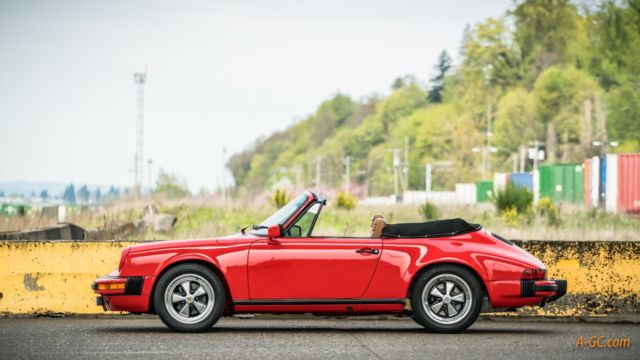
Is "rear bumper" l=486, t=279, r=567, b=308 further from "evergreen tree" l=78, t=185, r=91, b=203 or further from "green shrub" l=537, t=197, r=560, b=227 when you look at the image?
"evergreen tree" l=78, t=185, r=91, b=203

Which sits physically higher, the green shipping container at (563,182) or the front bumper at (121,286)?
the green shipping container at (563,182)

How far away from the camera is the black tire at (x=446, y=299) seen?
32.2 feet

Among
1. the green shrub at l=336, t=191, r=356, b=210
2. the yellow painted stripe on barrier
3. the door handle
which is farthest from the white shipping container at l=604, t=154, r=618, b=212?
the door handle

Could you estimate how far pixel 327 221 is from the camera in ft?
124

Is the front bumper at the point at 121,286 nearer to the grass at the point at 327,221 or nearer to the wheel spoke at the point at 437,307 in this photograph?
the wheel spoke at the point at 437,307

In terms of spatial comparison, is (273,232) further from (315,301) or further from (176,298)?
(176,298)

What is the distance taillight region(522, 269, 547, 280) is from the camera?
9.88 m

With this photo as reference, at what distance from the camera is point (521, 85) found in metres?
114

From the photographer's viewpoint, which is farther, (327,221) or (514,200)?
(327,221)

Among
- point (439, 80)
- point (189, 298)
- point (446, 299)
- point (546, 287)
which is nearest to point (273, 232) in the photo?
point (189, 298)

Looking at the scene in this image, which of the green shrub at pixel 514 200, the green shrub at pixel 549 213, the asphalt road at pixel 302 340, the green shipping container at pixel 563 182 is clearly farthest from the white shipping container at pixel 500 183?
the asphalt road at pixel 302 340

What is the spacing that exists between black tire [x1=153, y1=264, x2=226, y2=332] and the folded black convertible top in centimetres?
158

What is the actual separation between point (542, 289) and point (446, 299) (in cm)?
82

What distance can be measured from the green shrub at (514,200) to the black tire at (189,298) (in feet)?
90.6
